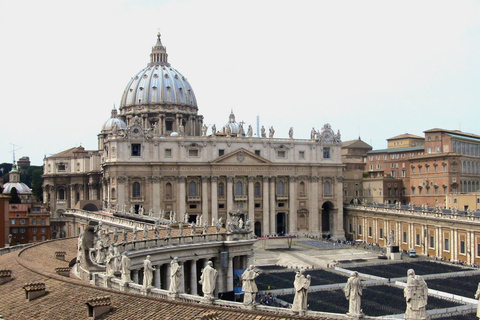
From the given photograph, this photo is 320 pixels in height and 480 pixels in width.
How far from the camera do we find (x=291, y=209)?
97.6 meters

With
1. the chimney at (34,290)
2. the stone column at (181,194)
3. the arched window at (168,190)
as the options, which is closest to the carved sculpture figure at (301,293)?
the chimney at (34,290)

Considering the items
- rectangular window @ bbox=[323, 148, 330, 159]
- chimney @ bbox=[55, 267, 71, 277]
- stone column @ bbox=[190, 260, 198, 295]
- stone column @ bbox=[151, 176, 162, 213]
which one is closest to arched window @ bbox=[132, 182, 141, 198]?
stone column @ bbox=[151, 176, 162, 213]

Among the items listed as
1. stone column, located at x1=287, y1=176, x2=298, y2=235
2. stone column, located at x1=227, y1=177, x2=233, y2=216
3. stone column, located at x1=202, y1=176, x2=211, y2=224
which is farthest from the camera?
stone column, located at x1=287, y1=176, x2=298, y2=235

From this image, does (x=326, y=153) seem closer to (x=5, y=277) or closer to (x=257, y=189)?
(x=257, y=189)

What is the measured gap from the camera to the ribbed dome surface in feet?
390

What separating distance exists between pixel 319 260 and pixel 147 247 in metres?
34.1

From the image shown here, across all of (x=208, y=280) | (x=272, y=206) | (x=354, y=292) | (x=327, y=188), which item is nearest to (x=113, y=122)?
(x=272, y=206)

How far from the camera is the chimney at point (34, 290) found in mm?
23925

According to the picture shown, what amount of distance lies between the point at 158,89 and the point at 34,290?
97.4 m

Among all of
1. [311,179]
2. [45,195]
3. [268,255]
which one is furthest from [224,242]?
[45,195]

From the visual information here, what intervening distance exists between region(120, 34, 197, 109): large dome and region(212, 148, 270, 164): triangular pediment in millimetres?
29539

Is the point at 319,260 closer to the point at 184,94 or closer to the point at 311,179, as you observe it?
the point at 311,179

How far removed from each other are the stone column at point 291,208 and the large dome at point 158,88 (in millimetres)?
32971

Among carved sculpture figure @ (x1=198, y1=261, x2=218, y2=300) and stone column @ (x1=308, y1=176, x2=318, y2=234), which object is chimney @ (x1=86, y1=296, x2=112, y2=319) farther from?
stone column @ (x1=308, y1=176, x2=318, y2=234)
